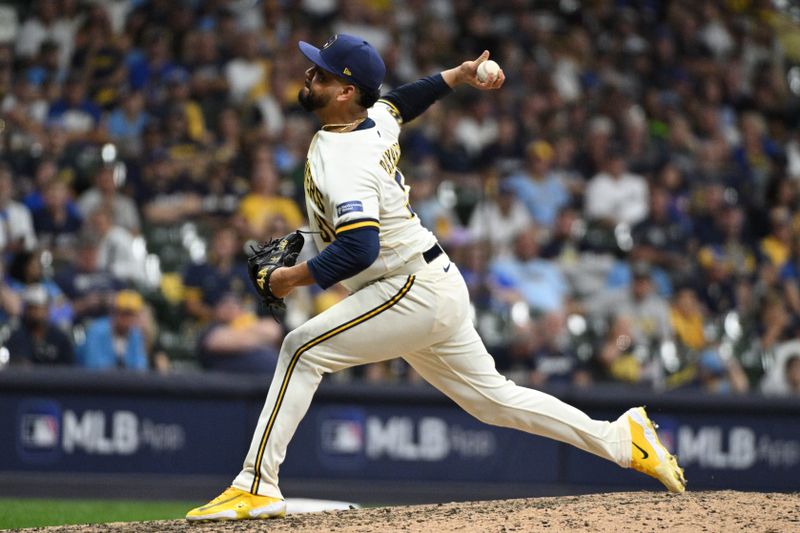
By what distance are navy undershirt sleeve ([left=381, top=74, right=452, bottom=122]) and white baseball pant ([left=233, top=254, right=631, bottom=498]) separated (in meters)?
0.71

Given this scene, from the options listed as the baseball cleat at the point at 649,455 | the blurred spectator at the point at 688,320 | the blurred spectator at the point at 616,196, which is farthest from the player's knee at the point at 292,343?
the blurred spectator at the point at 616,196

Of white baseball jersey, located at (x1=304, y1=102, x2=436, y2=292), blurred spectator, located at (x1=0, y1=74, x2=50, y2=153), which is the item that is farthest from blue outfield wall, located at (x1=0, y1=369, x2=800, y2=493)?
white baseball jersey, located at (x1=304, y1=102, x2=436, y2=292)

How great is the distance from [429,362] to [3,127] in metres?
6.39

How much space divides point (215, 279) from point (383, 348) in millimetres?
4648

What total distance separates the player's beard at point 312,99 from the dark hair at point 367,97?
13 centimetres

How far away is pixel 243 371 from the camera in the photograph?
348 inches

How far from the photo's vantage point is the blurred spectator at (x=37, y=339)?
8562mm

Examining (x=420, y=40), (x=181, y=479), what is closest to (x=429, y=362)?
(x=181, y=479)

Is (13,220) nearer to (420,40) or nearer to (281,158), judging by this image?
(281,158)

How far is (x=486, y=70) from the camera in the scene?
16.9 feet

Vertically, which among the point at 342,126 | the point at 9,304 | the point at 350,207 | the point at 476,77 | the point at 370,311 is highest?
the point at 476,77

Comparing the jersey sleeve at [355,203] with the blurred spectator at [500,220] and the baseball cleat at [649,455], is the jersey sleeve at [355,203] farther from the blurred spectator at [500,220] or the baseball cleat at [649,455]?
the blurred spectator at [500,220]

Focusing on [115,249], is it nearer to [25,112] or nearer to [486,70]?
[25,112]

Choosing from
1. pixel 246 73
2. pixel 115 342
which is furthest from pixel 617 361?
pixel 246 73
